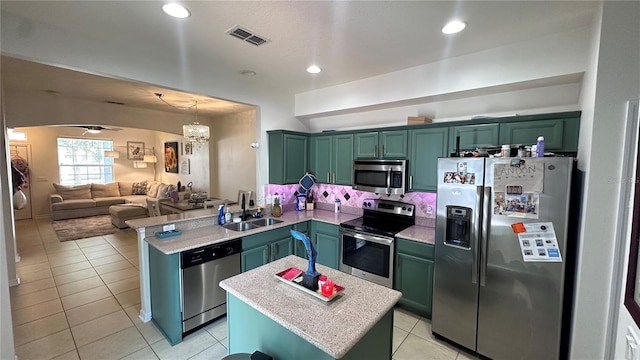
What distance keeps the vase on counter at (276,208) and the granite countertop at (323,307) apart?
195 centimetres

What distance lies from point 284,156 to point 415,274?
2329mm

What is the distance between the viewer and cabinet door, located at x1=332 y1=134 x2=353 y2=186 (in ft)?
12.1

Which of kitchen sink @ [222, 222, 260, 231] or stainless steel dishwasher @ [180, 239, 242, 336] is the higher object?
kitchen sink @ [222, 222, 260, 231]

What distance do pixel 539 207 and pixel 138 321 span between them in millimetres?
3806

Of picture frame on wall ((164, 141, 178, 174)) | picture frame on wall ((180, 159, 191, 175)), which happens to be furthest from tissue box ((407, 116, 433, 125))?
picture frame on wall ((164, 141, 178, 174))

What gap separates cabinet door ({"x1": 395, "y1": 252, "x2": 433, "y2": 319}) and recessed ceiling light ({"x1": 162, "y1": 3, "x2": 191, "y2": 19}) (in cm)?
292

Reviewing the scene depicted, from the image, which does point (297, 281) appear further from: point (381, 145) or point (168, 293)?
point (381, 145)

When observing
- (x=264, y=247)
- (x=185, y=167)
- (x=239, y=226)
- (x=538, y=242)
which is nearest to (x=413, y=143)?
(x=538, y=242)

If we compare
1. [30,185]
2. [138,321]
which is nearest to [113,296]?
[138,321]

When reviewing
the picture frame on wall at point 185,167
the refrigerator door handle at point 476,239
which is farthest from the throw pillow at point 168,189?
the refrigerator door handle at point 476,239

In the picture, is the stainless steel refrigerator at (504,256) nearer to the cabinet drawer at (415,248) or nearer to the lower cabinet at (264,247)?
the cabinet drawer at (415,248)

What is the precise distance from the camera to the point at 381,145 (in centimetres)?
335

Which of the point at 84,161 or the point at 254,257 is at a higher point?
the point at 84,161

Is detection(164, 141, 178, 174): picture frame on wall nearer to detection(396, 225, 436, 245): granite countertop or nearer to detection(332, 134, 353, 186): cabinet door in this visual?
detection(332, 134, 353, 186): cabinet door
